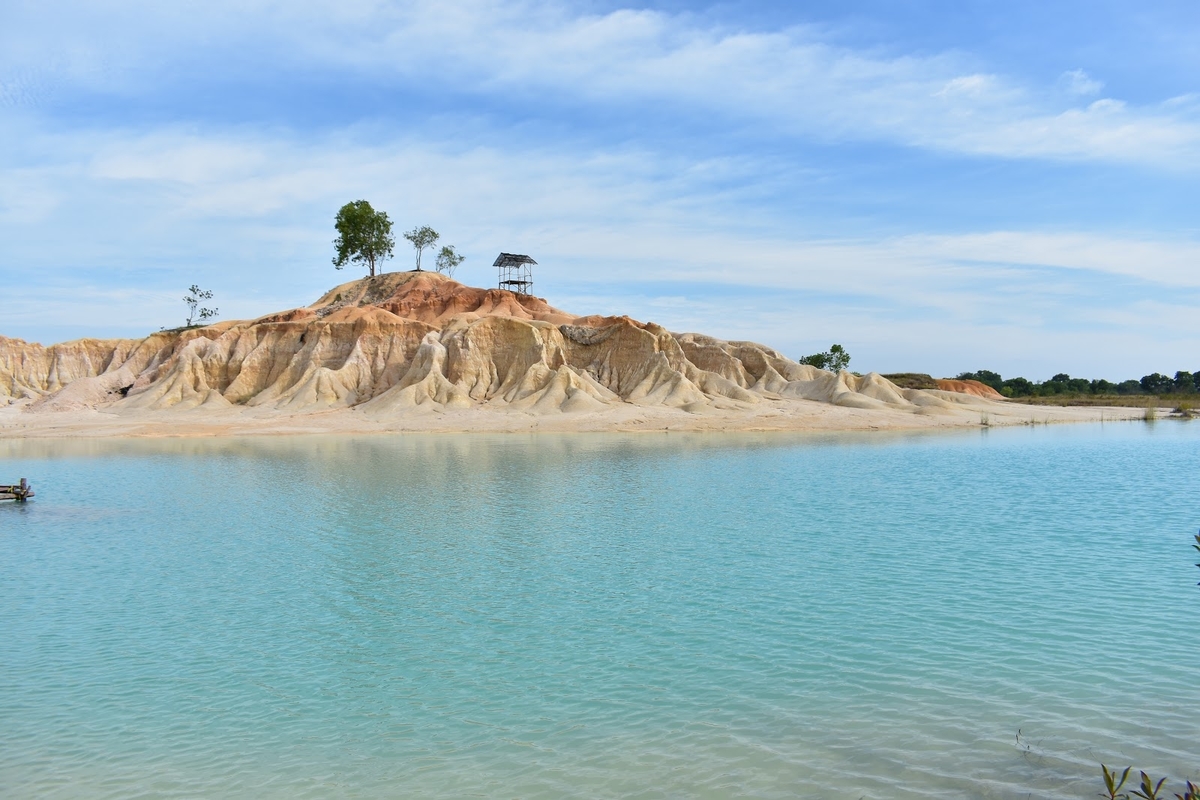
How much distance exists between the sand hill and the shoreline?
685mm

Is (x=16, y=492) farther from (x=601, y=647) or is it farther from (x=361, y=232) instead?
(x=361, y=232)

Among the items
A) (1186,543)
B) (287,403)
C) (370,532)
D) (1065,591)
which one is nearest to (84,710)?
(370,532)

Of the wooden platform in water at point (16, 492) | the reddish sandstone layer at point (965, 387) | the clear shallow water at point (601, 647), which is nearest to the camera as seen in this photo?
the clear shallow water at point (601, 647)

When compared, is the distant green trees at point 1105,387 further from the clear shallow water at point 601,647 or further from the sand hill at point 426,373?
the clear shallow water at point 601,647

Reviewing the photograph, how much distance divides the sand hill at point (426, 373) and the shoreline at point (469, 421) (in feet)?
2.25

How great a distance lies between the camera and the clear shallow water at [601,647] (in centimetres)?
884

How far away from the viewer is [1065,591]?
1481 cm

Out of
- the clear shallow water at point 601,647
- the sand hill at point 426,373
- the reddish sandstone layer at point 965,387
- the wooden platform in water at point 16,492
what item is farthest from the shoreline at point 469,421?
the clear shallow water at point 601,647

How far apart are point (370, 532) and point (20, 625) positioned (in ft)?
27.4

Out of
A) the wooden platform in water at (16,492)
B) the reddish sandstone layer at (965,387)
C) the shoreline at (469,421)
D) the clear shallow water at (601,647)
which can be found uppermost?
the reddish sandstone layer at (965,387)

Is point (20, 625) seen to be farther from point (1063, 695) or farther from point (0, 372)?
point (0, 372)

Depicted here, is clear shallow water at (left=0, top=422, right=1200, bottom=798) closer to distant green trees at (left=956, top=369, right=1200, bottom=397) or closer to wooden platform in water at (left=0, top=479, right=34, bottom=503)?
wooden platform in water at (left=0, top=479, right=34, bottom=503)

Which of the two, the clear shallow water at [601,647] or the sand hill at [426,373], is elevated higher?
the sand hill at [426,373]

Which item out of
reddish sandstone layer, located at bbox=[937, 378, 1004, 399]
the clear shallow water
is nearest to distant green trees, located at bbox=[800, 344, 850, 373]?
reddish sandstone layer, located at bbox=[937, 378, 1004, 399]
